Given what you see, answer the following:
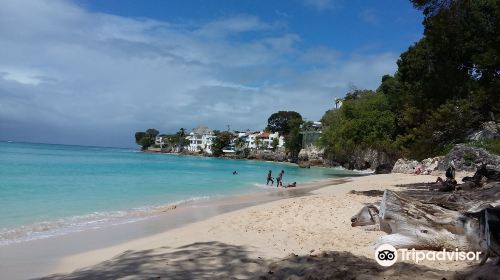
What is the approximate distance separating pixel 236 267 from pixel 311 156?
9063 centimetres

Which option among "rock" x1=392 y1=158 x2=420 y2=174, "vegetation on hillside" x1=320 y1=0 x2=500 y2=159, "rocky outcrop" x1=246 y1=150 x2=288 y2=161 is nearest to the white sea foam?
"vegetation on hillside" x1=320 y1=0 x2=500 y2=159

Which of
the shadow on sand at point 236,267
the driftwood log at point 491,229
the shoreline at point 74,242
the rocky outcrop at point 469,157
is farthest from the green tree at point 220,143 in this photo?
the driftwood log at point 491,229

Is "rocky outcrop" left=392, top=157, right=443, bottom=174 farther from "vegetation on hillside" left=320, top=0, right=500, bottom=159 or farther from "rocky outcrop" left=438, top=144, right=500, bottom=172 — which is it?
"vegetation on hillside" left=320, top=0, right=500, bottom=159

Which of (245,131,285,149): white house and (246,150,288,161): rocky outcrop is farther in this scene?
(245,131,285,149): white house

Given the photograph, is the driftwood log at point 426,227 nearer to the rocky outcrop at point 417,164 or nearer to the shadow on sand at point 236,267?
the shadow on sand at point 236,267

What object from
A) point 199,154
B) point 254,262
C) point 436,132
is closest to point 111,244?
point 254,262

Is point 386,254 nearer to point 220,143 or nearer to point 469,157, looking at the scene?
point 469,157

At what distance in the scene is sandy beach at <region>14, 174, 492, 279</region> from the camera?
5117 millimetres

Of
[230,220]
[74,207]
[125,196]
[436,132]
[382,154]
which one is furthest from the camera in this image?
[382,154]


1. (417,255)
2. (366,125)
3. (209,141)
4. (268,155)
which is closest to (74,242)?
(417,255)

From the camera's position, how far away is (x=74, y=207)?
16625 mm

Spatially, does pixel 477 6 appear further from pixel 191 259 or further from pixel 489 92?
pixel 191 259

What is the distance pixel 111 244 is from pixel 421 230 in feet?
22.6

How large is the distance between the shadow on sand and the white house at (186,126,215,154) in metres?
136
